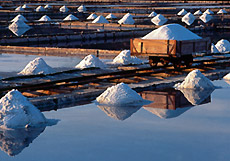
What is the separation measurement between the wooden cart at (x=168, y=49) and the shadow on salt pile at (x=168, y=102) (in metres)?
5.06

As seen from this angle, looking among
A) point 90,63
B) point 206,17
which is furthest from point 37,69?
point 206,17

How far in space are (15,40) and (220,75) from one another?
767 inches

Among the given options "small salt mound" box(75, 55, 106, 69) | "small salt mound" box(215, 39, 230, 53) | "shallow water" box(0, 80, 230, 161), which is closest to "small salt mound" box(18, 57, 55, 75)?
"small salt mound" box(75, 55, 106, 69)

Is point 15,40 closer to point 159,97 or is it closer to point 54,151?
point 159,97

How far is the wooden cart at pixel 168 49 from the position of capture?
77.6ft

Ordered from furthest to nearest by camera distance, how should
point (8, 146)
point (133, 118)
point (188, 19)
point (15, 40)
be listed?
1. point (188, 19)
2. point (15, 40)
3. point (133, 118)
4. point (8, 146)

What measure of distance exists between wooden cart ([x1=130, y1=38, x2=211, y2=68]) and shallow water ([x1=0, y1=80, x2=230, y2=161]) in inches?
297

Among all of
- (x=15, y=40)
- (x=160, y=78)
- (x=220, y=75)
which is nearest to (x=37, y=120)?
(x=160, y=78)

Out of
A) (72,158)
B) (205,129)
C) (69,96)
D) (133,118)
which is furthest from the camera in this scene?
(69,96)

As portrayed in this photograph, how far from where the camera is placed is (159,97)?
57.2ft

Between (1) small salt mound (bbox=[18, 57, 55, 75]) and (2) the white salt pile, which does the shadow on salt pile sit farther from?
(2) the white salt pile

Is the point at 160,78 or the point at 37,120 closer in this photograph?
the point at 37,120

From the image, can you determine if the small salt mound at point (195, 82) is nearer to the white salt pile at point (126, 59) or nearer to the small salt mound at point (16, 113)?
the small salt mound at point (16, 113)

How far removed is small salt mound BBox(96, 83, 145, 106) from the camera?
53.5ft
